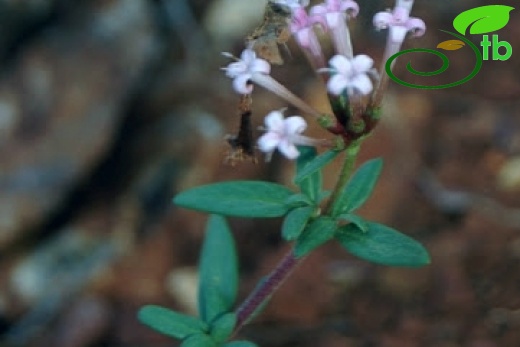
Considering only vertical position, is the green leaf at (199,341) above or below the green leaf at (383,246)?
below

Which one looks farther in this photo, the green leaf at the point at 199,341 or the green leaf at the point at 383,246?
the green leaf at the point at 199,341

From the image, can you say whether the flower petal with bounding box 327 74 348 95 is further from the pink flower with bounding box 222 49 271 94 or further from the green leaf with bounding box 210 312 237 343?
the green leaf with bounding box 210 312 237 343

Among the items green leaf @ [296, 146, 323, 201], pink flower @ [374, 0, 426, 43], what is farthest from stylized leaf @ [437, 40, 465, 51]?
pink flower @ [374, 0, 426, 43]

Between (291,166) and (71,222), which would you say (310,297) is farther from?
(71,222)

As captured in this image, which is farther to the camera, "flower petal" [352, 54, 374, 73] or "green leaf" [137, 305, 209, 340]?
"green leaf" [137, 305, 209, 340]

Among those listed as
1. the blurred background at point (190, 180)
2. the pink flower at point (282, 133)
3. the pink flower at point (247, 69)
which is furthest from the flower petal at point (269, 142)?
the blurred background at point (190, 180)

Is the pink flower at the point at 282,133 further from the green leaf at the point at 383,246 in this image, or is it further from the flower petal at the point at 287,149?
the green leaf at the point at 383,246
